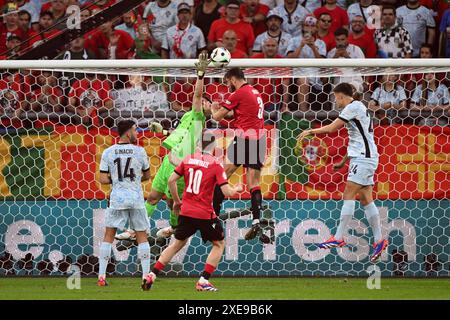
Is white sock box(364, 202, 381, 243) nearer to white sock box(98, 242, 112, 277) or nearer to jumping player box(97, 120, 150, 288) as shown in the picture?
jumping player box(97, 120, 150, 288)

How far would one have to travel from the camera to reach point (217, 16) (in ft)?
53.3

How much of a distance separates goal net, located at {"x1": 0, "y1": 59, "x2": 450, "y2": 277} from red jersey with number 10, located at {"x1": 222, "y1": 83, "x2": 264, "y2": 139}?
3.46ft

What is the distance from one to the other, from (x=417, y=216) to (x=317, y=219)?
51.9 inches

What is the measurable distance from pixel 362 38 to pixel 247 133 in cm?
369

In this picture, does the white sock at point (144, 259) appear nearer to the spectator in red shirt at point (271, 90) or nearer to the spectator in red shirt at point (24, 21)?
the spectator in red shirt at point (271, 90)

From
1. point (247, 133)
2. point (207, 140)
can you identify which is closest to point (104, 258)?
Answer: point (207, 140)

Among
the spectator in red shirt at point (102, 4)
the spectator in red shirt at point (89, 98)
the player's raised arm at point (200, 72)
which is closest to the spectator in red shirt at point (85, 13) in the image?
the spectator in red shirt at point (102, 4)

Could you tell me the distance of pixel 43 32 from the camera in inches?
618

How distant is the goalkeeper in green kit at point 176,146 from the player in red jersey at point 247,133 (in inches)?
9.6

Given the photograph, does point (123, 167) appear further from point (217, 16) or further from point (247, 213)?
point (217, 16)

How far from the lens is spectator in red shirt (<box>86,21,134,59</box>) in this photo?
16000 mm

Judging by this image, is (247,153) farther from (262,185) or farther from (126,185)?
(126,185)

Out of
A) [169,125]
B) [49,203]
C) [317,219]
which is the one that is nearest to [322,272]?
[317,219]

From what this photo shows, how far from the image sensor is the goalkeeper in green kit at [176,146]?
1248cm
